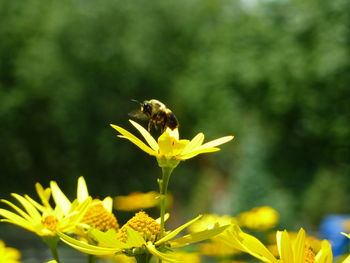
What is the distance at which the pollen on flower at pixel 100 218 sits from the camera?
1095 millimetres

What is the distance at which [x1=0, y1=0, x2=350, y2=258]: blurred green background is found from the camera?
1309 centimetres

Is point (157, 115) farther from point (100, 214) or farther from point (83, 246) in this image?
point (83, 246)

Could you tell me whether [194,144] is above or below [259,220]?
below

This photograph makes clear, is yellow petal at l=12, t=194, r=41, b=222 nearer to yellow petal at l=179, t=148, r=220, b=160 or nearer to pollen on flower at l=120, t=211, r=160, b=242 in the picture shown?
pollen on flower at l=120, t=211, r=160, b=242

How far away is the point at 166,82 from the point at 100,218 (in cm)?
1506

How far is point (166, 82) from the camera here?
16125mm

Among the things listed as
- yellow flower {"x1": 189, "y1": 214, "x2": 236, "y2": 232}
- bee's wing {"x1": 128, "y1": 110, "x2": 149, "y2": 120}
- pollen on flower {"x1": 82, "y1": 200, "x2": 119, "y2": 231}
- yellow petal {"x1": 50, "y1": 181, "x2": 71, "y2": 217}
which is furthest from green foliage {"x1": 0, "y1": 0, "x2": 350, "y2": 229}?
yellow petal {"x1": 50, "y1": 181, "x2": 71, "y2": 217}

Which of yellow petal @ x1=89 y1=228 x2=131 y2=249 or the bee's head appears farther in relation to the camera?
the bee's head

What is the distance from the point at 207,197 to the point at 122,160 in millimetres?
4017

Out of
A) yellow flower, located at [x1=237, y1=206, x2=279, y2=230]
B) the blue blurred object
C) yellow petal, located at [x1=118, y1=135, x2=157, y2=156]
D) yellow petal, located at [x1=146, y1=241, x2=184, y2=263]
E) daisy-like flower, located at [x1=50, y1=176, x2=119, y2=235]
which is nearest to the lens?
yellow petal, located at [x1=146, y1=241, x2=184, y2=263]

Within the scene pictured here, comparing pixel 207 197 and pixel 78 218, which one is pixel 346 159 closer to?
pixel 207 197

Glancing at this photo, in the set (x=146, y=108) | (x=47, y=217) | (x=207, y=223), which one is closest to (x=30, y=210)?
(x=47, y=217)

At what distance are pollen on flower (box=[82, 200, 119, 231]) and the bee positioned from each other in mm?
202

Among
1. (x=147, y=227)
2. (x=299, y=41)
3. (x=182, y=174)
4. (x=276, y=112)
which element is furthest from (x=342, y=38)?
(x=147, y=227)
